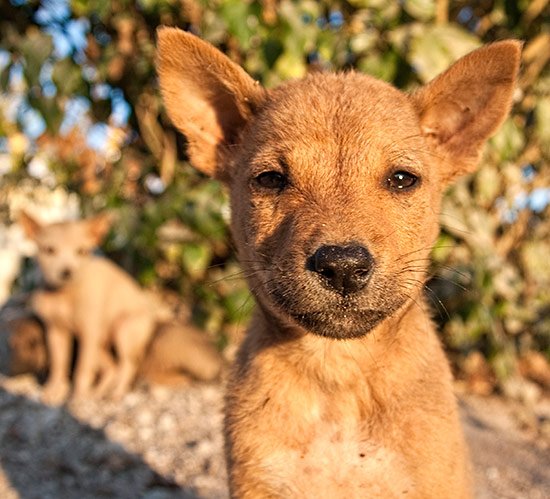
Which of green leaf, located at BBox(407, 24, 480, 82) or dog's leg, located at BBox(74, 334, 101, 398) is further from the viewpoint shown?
dog's leg, located at BBox(74, 334, 101, 398)

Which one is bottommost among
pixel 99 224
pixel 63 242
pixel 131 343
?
pixel 131 343

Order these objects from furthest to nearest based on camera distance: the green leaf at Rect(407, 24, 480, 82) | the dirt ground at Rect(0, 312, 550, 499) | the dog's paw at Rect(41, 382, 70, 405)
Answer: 1. the dog's paw at Rect(41, 382, 70, 405)
2. the green leaf at Rect(407, 24, 480, 82)
3. the dirt ground at Rect(0, 312, 550, 499)

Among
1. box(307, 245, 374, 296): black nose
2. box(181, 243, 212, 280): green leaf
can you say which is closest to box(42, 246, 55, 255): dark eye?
box(181, 243, 212, 280): green leaf

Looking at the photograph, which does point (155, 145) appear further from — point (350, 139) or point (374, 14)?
point (350, 139)

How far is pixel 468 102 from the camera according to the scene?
3164mm

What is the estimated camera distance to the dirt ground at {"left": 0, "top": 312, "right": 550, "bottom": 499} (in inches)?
177

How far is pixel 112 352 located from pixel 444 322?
2.99 m

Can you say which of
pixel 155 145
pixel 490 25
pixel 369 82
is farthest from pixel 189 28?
pixel 369 82

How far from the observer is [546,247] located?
22.1ft

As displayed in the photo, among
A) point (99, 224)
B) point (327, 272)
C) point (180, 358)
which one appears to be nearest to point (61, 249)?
point (99, 224)

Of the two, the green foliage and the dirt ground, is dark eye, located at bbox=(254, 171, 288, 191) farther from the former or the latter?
the green foliage

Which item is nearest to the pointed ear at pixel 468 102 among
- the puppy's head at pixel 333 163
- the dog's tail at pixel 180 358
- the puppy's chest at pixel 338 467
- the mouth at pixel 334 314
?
the puppy's head at pixel 333 163

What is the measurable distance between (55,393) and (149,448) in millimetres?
1563

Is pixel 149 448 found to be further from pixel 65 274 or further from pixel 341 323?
pixel 341 323
